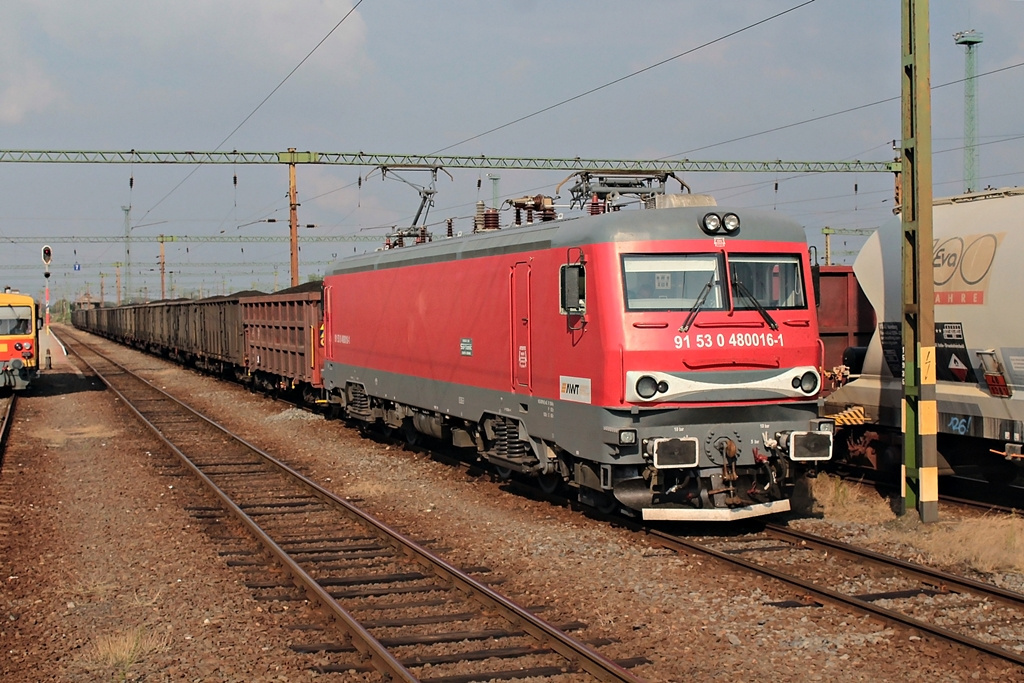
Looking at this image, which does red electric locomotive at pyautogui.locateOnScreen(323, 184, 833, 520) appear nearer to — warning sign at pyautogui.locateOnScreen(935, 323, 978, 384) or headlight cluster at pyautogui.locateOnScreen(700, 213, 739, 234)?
headlight cluster at pyautogui.locateOnScreen(700, 213, 739, 234)

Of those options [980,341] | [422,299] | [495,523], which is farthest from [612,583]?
[422,299]

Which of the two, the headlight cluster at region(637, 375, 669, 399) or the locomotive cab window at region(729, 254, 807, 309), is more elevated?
the locomotive cab window at region(729, 254, 807, 309)

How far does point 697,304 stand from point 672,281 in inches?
13.5

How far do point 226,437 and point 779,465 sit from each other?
1214cm

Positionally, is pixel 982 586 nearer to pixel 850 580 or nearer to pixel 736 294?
pixel 850 580

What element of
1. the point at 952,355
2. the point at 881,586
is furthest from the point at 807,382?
the point at 881,586

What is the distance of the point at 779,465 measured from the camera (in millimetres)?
10188

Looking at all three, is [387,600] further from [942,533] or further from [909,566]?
[942,533]

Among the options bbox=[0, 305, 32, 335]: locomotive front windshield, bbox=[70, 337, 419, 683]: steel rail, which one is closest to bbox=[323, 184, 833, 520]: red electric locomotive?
bbox=[70, 337, 419, 683]: steel rail

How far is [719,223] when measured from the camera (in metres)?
10.2

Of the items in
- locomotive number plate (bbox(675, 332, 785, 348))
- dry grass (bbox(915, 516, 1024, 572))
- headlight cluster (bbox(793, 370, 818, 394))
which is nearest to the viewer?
dry grass (bbox(915, 516, 1024, 572))

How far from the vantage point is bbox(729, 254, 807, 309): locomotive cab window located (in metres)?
10.3

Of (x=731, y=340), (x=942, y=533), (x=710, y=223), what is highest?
(x=710, y=223)

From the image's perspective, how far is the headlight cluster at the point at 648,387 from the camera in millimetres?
9789
